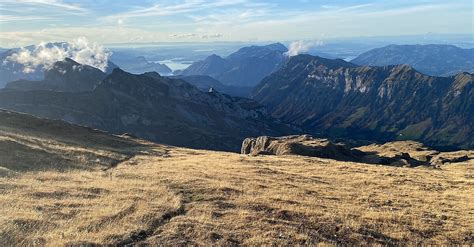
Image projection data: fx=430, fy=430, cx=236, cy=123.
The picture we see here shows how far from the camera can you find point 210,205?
2709 centimetres

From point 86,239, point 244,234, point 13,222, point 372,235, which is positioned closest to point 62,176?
point 13,222

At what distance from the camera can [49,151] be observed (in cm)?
4672

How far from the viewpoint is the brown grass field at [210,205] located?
20969mm

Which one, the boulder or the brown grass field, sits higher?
the brown grass field

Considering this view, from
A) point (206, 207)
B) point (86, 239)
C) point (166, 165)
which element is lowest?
point (166, 165)

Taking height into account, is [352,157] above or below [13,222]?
below

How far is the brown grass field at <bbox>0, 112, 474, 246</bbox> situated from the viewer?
21.0 metres

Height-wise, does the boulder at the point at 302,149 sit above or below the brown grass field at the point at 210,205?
below

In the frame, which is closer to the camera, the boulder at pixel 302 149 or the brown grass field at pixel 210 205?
the brown grass field at pixel 210 205

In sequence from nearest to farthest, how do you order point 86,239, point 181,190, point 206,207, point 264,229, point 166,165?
point 86,239 < point 264,229 < point 206,207 < point 181,190 < point 166,165

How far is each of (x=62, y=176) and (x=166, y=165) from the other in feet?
42.0

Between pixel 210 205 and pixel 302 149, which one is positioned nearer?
pixel 210 205

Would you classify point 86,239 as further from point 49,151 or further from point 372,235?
point 49,151

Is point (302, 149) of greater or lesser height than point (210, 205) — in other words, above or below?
below
